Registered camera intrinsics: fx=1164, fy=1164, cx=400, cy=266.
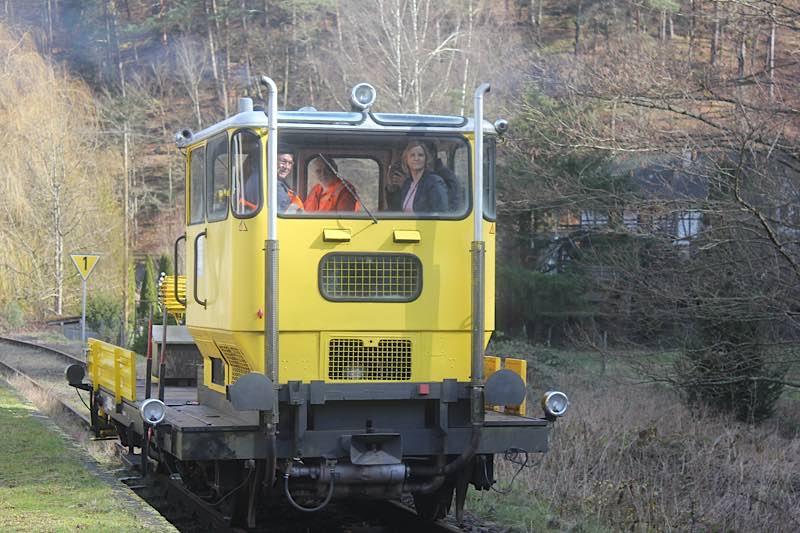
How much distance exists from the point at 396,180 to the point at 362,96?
0.67m

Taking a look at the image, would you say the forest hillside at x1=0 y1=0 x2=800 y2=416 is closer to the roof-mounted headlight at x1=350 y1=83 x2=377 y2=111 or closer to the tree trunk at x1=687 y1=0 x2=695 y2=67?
the tree trunk at x1=687 y1=0 x2=695 y2=67

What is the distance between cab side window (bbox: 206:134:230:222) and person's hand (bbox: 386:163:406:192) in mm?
1171

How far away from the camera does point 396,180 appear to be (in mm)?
8531

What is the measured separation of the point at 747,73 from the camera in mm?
15445

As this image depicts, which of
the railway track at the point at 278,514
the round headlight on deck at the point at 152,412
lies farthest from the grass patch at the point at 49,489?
the round headlight on deck at the point at 152,412

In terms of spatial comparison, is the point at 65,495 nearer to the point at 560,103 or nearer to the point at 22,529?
the point at 22,529

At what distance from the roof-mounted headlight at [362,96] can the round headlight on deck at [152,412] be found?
99.0 inches

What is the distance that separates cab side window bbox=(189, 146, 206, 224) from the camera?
9078mm

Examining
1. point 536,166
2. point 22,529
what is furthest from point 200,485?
point 536,166

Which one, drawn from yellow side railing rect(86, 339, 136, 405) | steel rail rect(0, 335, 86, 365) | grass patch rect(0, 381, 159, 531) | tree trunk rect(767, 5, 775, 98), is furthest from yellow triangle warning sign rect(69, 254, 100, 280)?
tree trunk rect(767, 5, 775, 98)

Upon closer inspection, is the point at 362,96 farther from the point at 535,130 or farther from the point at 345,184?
the point at 535,130

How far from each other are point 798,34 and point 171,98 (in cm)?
4776

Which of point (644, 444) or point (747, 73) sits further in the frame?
point (747, 73)

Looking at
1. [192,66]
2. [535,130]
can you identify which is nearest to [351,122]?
[535,130]
